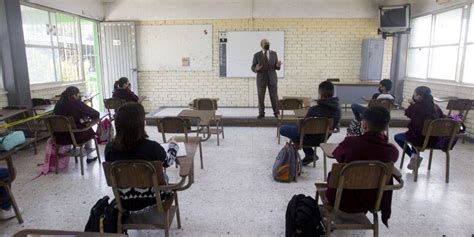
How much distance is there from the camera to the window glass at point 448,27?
20.6ft

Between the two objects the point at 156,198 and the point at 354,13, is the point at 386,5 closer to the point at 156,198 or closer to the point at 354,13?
the point at 354,13

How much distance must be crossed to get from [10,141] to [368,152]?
362cm

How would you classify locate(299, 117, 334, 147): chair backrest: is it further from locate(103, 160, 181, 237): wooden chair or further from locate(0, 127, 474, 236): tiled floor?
locate(103, 160, 181, 237): wooden chair

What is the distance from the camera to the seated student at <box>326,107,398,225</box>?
221 cm

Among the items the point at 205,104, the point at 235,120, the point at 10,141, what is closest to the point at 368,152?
the point at 10,141

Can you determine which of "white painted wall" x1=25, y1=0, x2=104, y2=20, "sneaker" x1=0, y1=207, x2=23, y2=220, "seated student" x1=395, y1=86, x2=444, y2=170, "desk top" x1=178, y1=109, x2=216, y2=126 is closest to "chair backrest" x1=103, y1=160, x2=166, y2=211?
"sneaker" x1=0, y1=207, x2=23, y2=220

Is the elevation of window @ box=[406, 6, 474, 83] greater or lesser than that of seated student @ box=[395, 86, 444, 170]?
greater

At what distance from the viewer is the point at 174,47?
328 inches

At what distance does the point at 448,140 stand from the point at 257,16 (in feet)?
17.9

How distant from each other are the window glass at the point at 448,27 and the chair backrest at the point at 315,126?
4.23 metres

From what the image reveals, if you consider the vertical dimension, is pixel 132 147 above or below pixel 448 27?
below

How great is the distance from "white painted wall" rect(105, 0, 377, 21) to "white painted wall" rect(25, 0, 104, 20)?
11.7 inches

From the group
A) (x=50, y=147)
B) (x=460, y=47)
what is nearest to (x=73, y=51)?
(x=50, y=147)

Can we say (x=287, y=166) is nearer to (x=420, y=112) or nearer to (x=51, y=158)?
(x=420, y=112)
